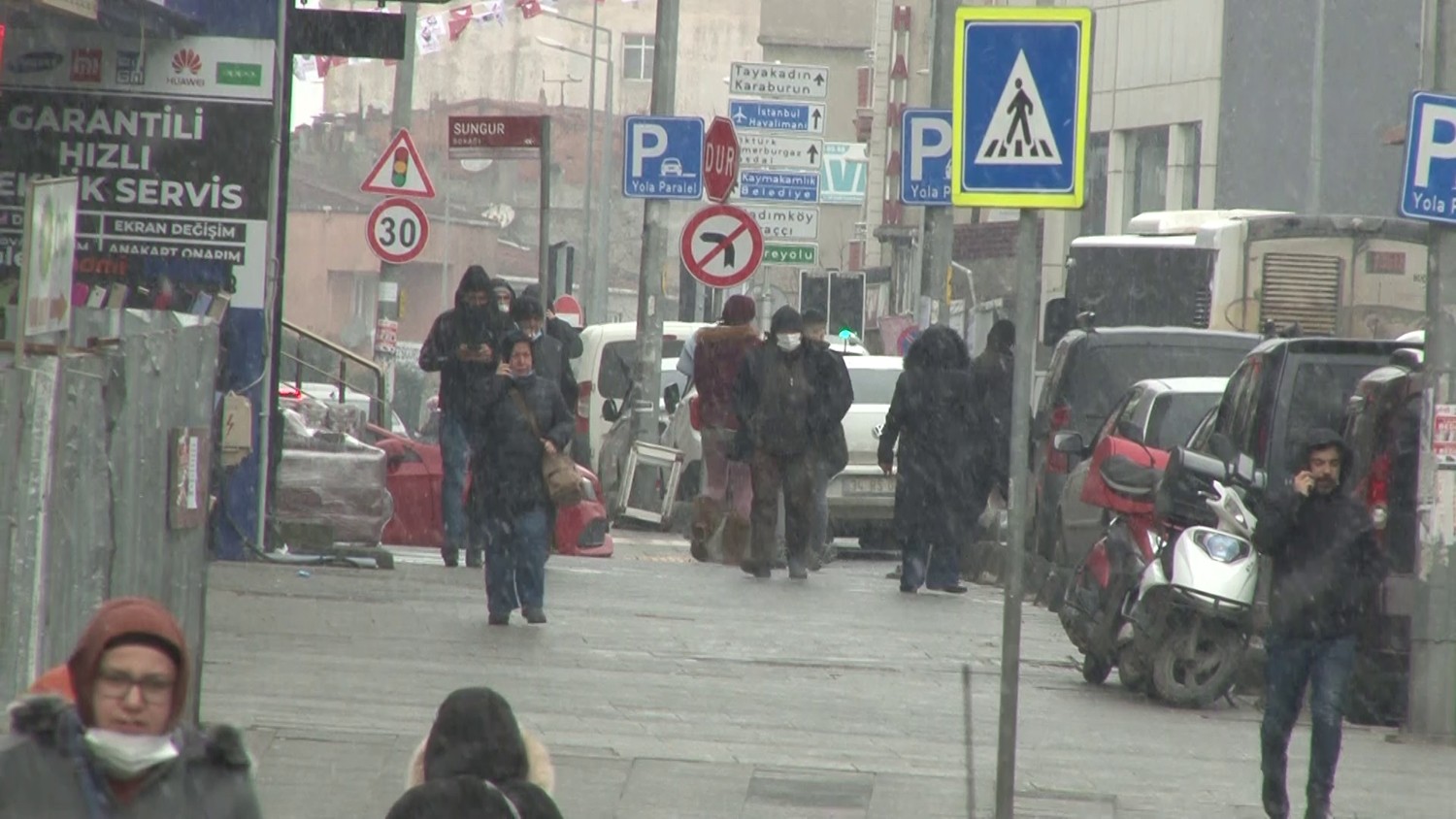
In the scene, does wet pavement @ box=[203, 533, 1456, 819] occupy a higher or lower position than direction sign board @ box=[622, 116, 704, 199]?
lower

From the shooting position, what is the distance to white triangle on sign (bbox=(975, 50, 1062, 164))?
9047mm

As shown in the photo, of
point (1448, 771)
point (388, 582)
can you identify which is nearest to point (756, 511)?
point (388, 582)

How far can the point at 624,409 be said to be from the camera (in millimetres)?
25156

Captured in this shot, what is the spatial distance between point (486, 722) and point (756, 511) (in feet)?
42.6

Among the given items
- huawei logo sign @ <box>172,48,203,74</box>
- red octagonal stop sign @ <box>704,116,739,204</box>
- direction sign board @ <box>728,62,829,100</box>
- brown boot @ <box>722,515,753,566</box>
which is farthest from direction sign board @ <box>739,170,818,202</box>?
huawei logo sign @ <box>172,48,203,74</box>

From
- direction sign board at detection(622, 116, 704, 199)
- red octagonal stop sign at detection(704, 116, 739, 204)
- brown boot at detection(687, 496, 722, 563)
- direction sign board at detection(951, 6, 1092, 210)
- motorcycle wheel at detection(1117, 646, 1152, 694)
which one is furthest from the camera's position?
red octagonal stop sign at detection(704, 116, 739, 204)

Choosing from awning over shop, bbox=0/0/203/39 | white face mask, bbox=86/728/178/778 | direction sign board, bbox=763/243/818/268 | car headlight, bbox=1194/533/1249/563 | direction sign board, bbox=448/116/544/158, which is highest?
awning over shop, bbox=0/0/203/39

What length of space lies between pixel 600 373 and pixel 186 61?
1256cm

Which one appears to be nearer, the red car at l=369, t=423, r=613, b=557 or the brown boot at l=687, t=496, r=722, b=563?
the brown boot at l=687, t=496, r=722, b=563

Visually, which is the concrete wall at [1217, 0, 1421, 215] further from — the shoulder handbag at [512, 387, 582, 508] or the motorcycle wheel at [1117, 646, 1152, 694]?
the motorcycle wheel at [1117, 646, 1152, 694]

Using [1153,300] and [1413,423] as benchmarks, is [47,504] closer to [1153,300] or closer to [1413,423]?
[1413,423]

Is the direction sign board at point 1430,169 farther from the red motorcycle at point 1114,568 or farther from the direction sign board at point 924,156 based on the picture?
the direction sign board at point 924,156

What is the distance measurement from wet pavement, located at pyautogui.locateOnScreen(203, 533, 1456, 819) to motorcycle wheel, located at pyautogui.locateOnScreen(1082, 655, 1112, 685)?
0.12 metres

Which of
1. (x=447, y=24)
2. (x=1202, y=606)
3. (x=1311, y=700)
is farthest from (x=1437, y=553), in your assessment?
(x=447, y=24)
